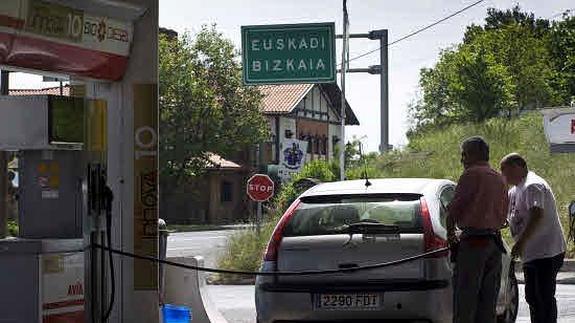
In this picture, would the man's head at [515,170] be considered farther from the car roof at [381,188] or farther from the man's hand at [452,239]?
the man's hand at [452,239]

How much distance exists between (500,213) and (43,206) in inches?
145

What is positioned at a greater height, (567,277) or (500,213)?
(500,213)

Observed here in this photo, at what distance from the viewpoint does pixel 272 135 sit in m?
75.4

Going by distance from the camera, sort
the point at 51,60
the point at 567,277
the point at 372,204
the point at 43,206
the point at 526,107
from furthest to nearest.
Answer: the point at 526,107
the point at 567,277
the point at 372,204
the point at 51,60
the point at 43,206

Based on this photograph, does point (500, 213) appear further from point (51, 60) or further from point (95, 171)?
point (51, 60)

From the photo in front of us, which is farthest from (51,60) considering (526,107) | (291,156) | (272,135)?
(272,135)

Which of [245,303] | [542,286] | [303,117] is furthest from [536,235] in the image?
[303,117]

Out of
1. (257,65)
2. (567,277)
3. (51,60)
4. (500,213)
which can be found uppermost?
(257,65)

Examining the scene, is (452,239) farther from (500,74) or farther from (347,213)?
(500,74)

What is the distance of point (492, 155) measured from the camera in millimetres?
36562

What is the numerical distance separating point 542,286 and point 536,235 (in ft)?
1.63

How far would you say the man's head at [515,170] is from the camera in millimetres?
9640

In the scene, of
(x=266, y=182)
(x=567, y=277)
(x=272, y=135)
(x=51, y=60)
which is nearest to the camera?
(x=51, y=60)

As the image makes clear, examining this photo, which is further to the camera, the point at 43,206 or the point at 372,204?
the point at 372,204
